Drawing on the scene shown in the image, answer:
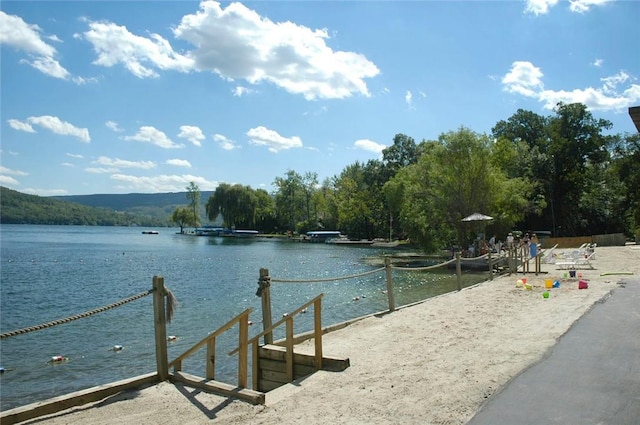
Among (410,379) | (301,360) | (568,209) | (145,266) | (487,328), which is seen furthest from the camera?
(568,209)

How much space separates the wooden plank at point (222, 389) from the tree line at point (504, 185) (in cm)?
3109

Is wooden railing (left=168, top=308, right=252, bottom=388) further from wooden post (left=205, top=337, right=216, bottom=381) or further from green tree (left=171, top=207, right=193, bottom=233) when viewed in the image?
green tree (left=171, top=207, right=193, bottom=233)

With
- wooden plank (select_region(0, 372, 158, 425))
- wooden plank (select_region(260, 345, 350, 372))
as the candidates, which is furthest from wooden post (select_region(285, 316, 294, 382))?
wooden plank (select_region(0, 372, 158, 425))

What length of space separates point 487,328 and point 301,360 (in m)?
3.91

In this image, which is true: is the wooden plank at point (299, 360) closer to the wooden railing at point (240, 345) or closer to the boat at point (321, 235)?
Result: the wooden railing at point (240, 345)

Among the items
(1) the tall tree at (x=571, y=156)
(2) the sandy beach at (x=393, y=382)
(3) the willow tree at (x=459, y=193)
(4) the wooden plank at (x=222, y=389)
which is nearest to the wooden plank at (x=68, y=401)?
(2) the sandy beach at (x=393, y=382)

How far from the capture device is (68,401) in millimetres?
5879

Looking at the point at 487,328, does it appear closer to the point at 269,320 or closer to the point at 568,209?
the point at 269,320

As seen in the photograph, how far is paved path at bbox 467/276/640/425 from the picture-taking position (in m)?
4.43

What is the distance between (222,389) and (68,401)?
1777 millimetres

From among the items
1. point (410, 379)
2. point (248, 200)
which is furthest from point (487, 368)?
point (248, 200)

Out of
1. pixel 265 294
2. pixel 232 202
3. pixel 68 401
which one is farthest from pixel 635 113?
pixel 232 202

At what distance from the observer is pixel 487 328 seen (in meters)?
8.96

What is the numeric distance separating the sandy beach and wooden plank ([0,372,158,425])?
10cm
